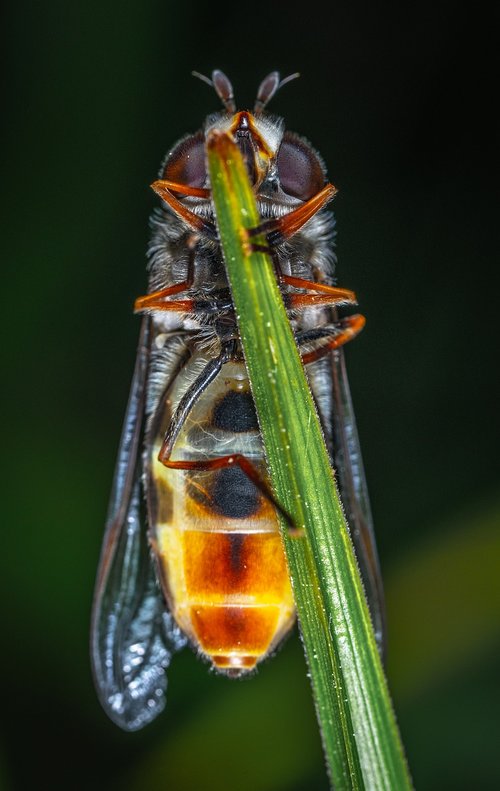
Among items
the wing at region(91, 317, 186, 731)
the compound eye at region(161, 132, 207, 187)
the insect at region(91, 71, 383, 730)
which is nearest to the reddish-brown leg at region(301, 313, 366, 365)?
the insect at region(91, 71, 383, 730)

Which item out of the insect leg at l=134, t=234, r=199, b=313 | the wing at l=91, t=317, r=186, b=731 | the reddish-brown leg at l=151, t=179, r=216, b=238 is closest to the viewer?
the reddish-brown leg at l=151, t=179, r=216, b=238

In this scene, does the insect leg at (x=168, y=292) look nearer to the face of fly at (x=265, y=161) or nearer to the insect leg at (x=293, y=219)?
the face of fly at (x=265, y=161)

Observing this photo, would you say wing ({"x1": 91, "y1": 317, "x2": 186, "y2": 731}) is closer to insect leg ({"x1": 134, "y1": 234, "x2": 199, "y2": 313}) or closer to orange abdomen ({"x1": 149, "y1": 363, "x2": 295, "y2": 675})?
orange abdomen ({"x1": 149, "y1": 363, "x2": 295, "y2": 675})

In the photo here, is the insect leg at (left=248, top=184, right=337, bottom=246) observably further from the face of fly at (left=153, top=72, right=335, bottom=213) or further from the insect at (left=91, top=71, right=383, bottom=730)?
the face of fly at (left=153, top=72, right=335, bottom=213)

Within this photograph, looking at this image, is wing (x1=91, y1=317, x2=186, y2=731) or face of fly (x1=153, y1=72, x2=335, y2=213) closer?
face of fly (x1=153, y1=72, x2=335, y2=213)

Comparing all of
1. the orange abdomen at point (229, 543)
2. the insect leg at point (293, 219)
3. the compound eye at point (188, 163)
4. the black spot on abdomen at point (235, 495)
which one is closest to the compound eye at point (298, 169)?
the compound eye at point (188, 163)

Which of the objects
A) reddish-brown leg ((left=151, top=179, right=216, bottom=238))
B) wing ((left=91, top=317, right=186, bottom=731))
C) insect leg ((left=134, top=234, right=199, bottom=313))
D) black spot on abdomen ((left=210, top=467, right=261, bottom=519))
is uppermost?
reddish-brown leg ((left=151, top=179, right=216, bottom=238))

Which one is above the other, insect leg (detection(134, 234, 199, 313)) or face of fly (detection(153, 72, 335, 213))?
face of fly (detection(153, 72, 335, 213))

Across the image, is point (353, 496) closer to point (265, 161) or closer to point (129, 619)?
point (129, 619)

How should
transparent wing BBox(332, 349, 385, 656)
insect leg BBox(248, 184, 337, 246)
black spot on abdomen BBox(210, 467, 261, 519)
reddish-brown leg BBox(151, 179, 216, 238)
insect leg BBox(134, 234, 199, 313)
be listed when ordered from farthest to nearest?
1. transparent wing BBox(332, 349, 385, 656)
2. black spot on abdomen BBox(210, 467, 261, 519)
3. insect leg BBox(134, 234, 199, 313)
4. reddish-brown leg BBox(151, 179, 216, 238)
5. insect leg BBox(248, 184, 337, 246)
